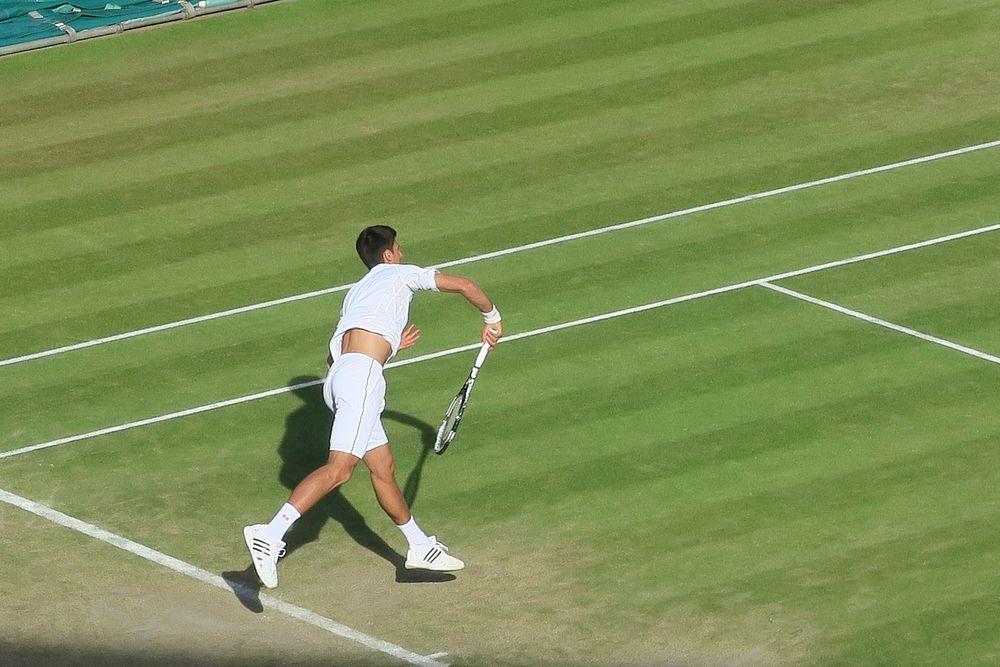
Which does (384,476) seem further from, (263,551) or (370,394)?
(263,551)

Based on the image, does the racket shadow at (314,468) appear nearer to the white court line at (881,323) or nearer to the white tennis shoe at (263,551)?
the white tennis shoe at (263,551)

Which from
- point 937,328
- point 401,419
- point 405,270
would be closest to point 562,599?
→ point 405,270

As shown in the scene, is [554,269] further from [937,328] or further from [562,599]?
[562,599]

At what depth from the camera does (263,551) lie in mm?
10836

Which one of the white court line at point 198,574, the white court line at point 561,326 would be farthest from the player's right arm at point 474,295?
the white court line at point 561,326

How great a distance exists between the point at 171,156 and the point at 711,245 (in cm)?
677

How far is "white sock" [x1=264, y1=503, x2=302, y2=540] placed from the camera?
35.6 feet

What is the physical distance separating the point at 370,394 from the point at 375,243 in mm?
1163

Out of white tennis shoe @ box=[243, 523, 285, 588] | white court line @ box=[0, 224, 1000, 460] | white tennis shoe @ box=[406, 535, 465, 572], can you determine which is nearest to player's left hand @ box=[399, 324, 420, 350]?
white tennis shoe @ box=[406, 535, 465, 572]

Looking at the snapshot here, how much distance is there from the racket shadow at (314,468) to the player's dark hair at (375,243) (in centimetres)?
199

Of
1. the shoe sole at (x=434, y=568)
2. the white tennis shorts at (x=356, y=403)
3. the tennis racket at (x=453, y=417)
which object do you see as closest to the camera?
the white tennis shorts at (x=356, y=403)

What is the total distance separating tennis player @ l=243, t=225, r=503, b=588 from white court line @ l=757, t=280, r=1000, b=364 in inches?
199

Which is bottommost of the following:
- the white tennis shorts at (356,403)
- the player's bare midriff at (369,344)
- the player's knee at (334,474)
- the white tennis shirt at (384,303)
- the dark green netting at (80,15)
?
the player's knee at (334,474)

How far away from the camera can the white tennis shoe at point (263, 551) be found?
35.6 ft
